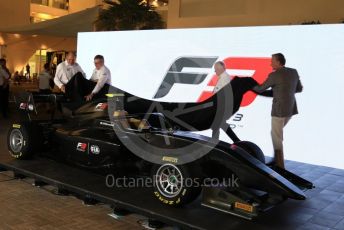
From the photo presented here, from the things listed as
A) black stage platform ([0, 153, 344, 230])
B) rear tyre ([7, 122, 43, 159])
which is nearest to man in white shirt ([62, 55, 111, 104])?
rear tyre ([7, 122, 43, 159])

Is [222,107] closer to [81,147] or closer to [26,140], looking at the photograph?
[81,147]

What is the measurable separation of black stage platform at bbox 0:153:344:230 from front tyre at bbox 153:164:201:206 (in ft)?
0.32

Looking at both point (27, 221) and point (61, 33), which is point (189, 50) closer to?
point (27, 221)

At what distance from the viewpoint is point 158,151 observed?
165 inches

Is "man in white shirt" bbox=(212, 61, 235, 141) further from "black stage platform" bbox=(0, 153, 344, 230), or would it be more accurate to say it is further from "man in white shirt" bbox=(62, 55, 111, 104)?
"man in white shirt" bbox=(62, 55, 111, 104)

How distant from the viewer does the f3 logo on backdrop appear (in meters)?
7.55

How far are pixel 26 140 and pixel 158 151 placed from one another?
226 centimetres

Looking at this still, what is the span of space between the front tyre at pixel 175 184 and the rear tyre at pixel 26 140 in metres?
2.19

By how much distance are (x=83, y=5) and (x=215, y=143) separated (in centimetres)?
3037

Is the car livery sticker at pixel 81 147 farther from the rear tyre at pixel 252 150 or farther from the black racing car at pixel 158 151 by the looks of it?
the rear tyre at pixel 252 150

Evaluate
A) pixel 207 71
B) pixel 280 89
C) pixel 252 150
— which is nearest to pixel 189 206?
pixel 252 150

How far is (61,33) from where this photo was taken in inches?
569

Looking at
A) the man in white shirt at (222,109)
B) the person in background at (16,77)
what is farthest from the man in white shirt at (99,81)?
the person in background at (16,77)

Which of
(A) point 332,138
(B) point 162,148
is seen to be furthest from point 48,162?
(A) point 332,138
